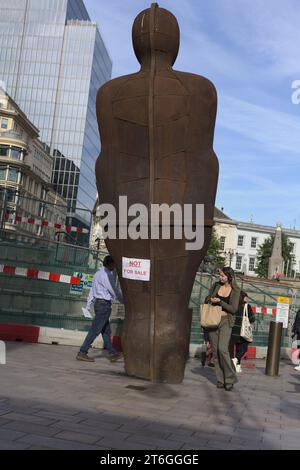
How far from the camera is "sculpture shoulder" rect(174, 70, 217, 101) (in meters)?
7.97

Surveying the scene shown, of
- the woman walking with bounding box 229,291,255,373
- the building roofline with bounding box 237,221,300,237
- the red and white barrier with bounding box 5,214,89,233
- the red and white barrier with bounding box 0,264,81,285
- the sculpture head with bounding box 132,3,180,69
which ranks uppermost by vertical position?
the building roofline with bounding box 237,221,300,237

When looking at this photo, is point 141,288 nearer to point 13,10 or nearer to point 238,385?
point 238,385

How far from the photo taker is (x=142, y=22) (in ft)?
27.2

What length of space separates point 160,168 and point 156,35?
1903mm

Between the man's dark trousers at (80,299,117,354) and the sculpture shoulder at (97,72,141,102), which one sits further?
the man's dark trousers at (80,299,117,354)

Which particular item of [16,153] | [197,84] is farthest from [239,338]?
[16,153]

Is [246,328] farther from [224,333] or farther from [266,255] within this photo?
[266,255]

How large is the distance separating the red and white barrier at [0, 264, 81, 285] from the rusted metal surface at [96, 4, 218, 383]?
3.72m

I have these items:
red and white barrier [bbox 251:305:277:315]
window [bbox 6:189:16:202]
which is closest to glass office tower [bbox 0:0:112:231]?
window [bbox 6:189:16:202]

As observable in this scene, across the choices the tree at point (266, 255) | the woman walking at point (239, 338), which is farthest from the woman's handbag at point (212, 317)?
the tree at point (266, 255)

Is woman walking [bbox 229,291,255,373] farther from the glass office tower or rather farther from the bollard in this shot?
the glass office tower

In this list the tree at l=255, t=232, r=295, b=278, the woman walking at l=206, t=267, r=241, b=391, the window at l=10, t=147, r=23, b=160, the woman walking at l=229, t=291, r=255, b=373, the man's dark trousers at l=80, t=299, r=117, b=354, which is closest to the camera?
the woman walking at l=206, t=267, r=241, b=391

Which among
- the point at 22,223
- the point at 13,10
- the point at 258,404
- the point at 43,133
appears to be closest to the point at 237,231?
the point at 43,133

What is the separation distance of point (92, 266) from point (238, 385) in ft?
14.8
